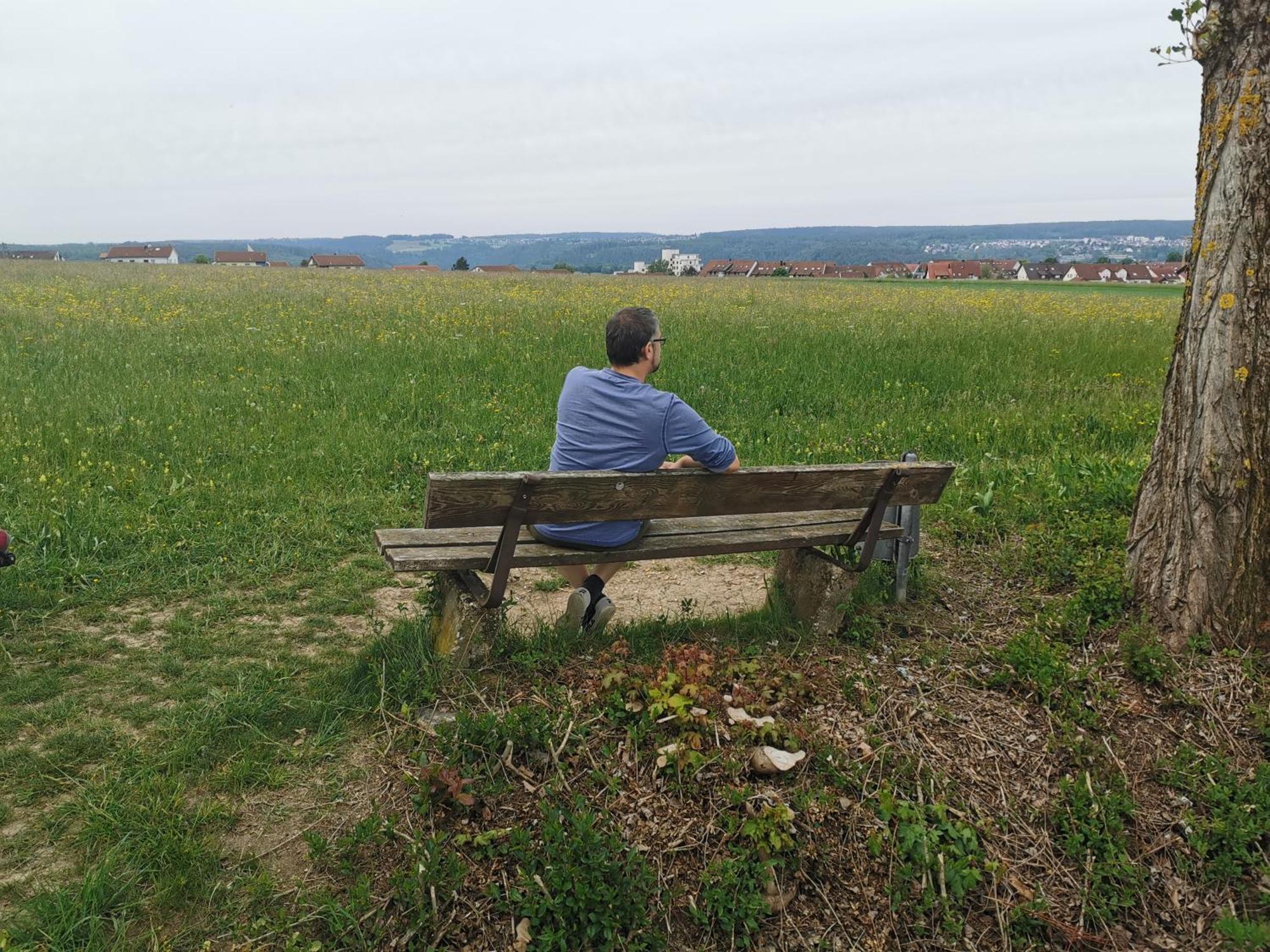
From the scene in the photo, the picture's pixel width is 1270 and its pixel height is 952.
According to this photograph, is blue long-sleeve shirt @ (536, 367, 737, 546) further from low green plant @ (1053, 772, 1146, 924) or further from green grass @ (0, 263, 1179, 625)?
green grass @ (0, 263, 1179, 625)

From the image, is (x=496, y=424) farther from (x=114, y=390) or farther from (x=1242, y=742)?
(x=1242, y=742)

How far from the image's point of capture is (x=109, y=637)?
5.00 metres

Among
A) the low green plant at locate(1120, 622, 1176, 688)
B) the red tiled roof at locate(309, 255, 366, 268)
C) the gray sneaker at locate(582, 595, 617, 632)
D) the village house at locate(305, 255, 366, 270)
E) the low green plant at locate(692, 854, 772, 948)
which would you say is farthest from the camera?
the red tiled roof at locate(309, 255, 366, 268)

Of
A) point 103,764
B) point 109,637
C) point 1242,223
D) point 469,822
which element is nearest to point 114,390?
point 109,637

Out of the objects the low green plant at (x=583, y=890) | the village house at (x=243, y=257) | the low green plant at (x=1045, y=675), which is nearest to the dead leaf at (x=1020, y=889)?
the low green plant at (x=1045, y=675)

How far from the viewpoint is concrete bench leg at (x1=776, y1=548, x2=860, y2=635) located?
4668mm

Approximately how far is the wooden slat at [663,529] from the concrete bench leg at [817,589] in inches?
8.0

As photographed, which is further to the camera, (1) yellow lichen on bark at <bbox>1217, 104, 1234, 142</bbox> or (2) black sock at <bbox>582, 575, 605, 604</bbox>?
(2) black sock at <bbox>582, 575, 605, 604</bbox>

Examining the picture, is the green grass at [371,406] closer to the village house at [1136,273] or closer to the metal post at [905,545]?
the metal post at [905,545]

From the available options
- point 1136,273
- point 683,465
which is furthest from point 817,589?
point 1136,273

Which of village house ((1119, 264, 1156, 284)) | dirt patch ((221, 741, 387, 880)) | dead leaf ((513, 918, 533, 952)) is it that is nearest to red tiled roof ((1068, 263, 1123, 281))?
village house ((1119, 264, 1156, 284))

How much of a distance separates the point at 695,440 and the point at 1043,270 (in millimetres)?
123579

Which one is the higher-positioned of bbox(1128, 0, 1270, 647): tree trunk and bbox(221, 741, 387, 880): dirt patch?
bbox(1128, 0, 1270, 647): tree trunk

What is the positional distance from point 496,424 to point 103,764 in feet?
19.8
